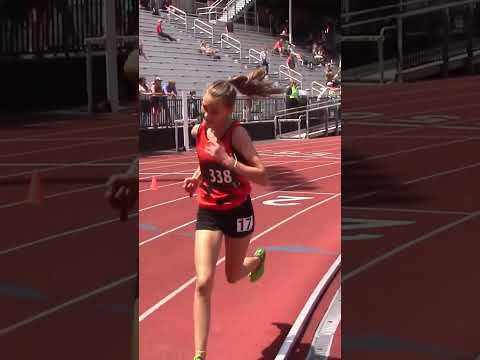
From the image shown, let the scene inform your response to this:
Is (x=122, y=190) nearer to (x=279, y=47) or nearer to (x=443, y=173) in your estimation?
(x=279, y=47)

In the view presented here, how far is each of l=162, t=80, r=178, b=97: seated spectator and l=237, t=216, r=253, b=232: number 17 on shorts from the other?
575mm

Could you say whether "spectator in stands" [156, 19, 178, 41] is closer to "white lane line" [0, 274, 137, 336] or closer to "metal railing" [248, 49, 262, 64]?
"metal railing" [248, 49, 262, 64]

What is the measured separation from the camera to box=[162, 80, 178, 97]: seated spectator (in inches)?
120

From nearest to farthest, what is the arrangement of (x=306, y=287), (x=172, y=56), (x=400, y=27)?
1. (x=400, y=27)
2. (x=172, y=56)
3. (x=306, y=287)

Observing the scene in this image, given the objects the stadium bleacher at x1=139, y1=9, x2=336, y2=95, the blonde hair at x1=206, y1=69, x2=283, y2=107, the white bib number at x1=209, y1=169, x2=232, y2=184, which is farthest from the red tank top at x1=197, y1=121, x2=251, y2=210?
the stadium bleacher at x1=139, y1=9, x2=336, y2=95

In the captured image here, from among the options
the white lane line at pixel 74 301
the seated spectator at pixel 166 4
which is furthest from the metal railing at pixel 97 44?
the white lane line at pixel 74 301

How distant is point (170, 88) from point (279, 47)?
0.45 m

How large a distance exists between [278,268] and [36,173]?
109 centimetres

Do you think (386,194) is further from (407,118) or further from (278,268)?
(278,268)

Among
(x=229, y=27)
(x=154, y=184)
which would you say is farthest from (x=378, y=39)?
(x=154, y=184)

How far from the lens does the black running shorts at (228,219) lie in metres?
2.85

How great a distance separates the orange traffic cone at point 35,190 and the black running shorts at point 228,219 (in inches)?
22.8

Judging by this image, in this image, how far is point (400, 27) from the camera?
9.37 feet

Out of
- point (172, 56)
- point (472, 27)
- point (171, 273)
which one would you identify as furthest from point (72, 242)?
point (472, 27)
